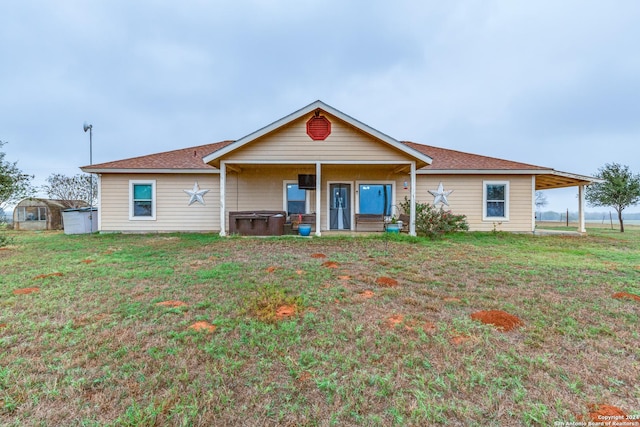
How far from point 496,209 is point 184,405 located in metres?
12.2

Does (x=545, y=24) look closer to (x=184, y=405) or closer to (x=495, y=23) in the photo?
(x=495, y=23)

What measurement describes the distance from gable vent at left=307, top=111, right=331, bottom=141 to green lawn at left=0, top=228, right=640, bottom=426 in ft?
18.0

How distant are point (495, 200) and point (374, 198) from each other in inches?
184

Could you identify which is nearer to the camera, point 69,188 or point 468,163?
point 468,163

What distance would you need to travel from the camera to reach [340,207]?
11.6 m

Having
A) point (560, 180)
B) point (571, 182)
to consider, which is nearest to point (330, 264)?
point (560, 180)

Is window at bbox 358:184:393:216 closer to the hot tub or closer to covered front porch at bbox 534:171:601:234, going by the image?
the hot tub

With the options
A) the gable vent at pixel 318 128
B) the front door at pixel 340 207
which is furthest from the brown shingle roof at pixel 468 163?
the gable vent at pixel 318 128

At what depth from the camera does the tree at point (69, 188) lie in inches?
669

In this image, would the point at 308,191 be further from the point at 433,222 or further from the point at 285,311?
the point at 285,311

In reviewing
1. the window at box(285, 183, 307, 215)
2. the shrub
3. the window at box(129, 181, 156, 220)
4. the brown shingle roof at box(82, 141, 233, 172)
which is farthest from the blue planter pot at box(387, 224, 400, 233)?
the window at box(129, 181, 156, 220)

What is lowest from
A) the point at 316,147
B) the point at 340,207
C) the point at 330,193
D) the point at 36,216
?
the point at 36,216

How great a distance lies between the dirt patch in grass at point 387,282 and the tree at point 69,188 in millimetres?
19369

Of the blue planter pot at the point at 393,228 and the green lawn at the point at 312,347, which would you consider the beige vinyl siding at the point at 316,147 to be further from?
the green lawn at the point at 312,347
